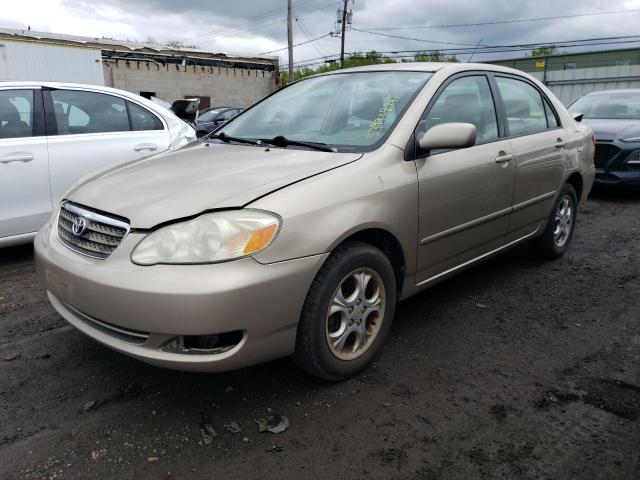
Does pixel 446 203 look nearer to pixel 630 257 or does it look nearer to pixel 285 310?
pixel 285 310

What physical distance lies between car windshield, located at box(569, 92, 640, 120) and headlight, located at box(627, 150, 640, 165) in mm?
1127

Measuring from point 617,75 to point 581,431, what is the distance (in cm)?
2640

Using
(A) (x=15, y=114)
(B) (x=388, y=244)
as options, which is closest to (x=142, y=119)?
(A) (x=15, y=114)

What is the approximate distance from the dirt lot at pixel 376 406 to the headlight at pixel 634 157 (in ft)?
14.6

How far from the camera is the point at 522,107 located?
4031 millimetres

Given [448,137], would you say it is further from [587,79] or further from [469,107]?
[587,79]

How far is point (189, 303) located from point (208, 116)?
1540 centimetres

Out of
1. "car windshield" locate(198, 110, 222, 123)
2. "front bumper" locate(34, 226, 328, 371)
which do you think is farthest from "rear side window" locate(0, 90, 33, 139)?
"car windshield" locate(198, 110, 222, 123)

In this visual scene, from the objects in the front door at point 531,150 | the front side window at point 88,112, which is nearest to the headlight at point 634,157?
the front door at point 531,150

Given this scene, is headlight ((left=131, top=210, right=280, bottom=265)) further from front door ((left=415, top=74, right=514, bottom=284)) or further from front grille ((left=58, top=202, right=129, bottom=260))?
front door ((left=415, top=74, right=514, bottom=284))

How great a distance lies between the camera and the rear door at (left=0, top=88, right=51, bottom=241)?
4.28m

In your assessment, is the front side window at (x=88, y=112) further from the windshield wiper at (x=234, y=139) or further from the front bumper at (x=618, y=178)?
the front bumper at (x=618, y=178)

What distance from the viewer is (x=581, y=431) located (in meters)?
2.30

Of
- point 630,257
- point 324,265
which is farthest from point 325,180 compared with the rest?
point 630,257
